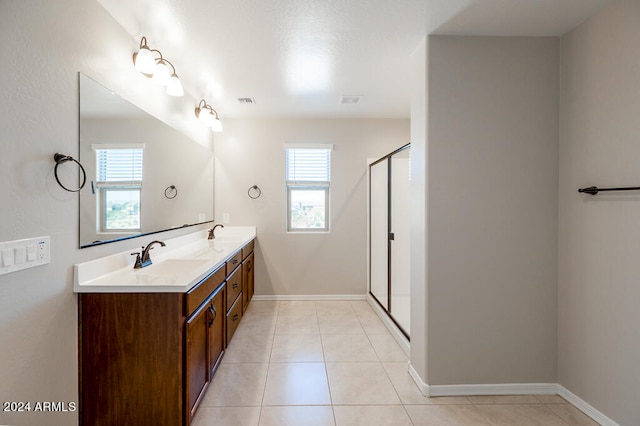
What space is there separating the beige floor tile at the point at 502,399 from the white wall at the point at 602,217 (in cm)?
27

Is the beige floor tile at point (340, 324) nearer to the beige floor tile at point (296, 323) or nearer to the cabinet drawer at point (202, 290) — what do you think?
the beige floor tile at point (296, 323)

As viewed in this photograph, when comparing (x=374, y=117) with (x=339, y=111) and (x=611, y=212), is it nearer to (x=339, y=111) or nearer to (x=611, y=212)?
(x=339, y=111)

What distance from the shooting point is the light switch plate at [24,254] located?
1200 mm

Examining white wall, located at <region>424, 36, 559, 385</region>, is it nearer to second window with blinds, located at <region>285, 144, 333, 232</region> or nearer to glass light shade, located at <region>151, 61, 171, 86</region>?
glass light shade, located at <region>151, 61, 171, 86</region>

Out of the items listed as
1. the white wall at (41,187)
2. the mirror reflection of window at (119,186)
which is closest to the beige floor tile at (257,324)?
the mirror reflection of window at (119,186)

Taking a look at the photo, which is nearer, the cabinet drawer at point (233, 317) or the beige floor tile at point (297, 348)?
the beige floor tile at point (297, 348)

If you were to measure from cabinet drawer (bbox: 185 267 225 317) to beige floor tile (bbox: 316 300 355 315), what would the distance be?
5.66 feet

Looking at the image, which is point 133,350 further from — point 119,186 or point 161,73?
point 161,73

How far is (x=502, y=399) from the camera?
81.5 inches

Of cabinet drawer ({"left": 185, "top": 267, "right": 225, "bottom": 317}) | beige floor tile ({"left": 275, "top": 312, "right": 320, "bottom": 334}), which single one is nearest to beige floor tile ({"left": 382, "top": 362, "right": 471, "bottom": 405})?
beige floor tile ({"left": 275, "top": 312, "right": 320, "bottom": 334})

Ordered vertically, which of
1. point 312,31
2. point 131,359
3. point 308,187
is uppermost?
point 312,31

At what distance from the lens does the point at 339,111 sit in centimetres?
382

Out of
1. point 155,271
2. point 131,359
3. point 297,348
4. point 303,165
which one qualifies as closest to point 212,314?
point 155,271

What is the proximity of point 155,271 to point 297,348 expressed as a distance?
1439mm
